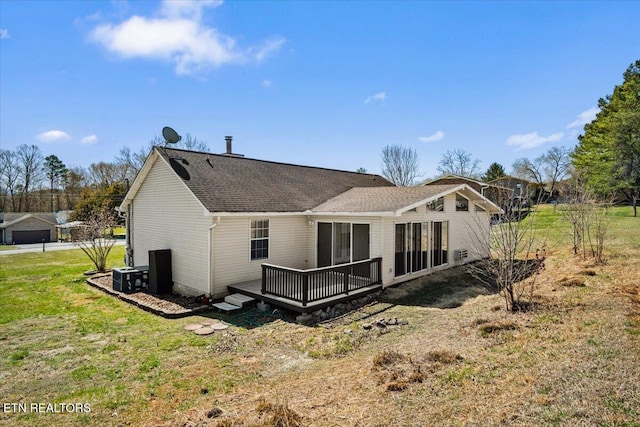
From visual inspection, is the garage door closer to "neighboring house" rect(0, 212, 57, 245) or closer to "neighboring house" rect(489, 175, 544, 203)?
"neighboring house" rect(0, 212, 57, 245)

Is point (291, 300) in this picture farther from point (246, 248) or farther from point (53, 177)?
point (53, 177)

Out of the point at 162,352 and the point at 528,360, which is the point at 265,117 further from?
the point at 528,360

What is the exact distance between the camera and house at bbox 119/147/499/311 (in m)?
9.92

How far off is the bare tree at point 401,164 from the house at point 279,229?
1299 inches

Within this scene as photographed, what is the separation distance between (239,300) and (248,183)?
4.69 m

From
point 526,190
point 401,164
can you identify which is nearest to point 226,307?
point 526,190

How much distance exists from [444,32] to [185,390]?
13525 millimetres

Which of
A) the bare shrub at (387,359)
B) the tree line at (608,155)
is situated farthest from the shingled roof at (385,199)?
the tree line at (608,155)

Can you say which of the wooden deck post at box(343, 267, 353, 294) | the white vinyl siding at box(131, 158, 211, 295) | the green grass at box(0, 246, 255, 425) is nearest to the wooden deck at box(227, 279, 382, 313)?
the wooden deck post at box(343, 267, 353, 294)

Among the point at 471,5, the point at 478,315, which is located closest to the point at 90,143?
the point at 471,5

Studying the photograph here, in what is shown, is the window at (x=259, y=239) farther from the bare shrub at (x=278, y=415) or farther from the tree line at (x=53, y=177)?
the tree line at (x=53, y=177)

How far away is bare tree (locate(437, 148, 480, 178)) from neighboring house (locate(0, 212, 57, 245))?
53177 mm

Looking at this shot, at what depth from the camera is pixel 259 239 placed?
1123 cm

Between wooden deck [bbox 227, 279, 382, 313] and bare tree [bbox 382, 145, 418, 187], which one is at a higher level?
bare tree [bbox 382, 145, 418, 187]
